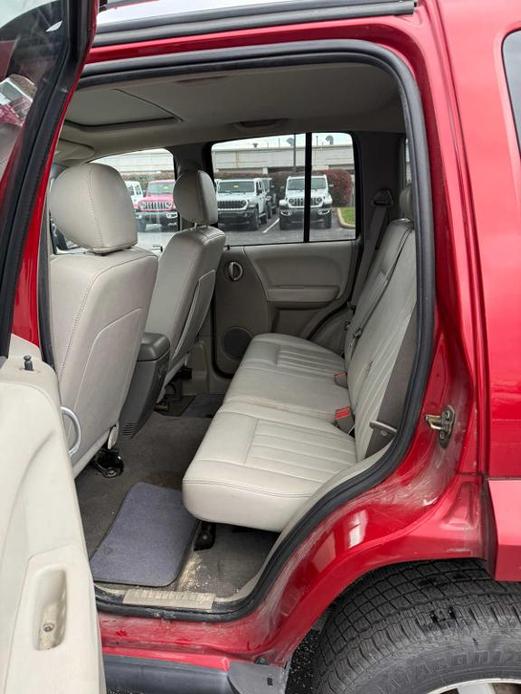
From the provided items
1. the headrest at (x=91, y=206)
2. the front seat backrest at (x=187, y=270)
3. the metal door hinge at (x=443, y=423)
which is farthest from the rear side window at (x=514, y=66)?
the front seat backrest at (x=187, y=270)

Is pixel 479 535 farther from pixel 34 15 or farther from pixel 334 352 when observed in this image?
pixel 334 352

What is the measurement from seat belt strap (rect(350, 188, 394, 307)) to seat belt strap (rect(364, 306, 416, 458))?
171 cm

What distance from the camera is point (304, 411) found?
82.3 inches

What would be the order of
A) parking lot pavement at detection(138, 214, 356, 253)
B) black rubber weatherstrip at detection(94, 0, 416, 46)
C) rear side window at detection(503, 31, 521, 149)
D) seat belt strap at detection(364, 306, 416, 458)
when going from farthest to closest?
1. parking lot pavement at detection(138, 214, 356, 253)
2. seat belt strap at detection(364, 306, 416, 458)
3. black rubber weatherstrip at detection(94, 0, 416, 46)
4. rear side window at detection(503, 31, 521, 149)

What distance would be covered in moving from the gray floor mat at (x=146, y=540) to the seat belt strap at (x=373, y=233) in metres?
1.59

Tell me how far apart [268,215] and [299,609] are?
2.32 m

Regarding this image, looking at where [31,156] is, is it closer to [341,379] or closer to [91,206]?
[91,206]

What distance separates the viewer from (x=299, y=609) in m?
1.09

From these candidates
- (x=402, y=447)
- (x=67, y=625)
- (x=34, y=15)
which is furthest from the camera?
(x=402, y=447)

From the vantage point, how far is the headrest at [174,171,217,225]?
105 inches

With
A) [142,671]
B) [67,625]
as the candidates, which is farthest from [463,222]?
[142,671]

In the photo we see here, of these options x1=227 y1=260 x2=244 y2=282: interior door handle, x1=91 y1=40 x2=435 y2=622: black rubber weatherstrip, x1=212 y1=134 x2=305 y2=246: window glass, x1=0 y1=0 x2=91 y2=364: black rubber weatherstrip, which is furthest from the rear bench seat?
x1=0 y1=0 x2=91 y2=364: black rubber weatherstrip

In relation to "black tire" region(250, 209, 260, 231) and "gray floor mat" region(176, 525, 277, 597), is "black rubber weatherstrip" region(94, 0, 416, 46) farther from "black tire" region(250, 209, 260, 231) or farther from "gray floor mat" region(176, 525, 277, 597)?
"black tire" region(250, 209, 260, 231)

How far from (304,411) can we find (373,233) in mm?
1344
